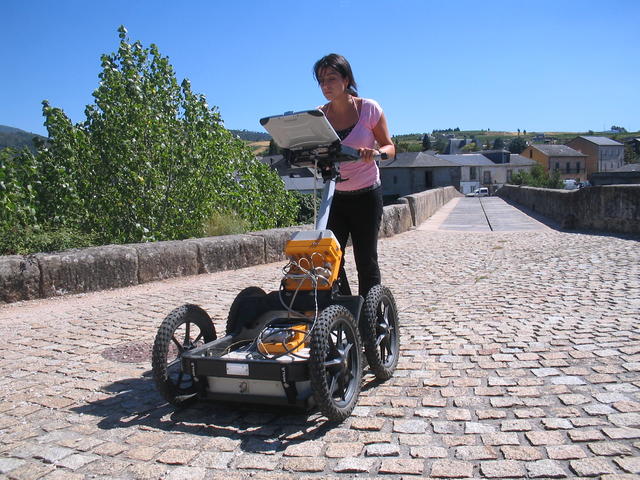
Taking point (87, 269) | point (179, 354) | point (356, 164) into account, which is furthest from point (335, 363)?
point (87, 269)

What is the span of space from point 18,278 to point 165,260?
6.49 ft

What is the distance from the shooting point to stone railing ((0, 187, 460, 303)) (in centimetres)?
639

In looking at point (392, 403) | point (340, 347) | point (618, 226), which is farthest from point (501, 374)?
point (618, 226)

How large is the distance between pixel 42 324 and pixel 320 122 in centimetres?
362

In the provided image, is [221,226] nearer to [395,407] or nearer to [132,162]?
[132,162]

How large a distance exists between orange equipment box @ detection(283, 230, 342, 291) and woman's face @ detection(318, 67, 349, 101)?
99cm

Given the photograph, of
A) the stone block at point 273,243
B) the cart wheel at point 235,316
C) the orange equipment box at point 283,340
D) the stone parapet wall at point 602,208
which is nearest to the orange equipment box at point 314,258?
the orange equipment box at point 283,340

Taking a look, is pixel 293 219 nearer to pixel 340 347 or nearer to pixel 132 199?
pixel 132 199

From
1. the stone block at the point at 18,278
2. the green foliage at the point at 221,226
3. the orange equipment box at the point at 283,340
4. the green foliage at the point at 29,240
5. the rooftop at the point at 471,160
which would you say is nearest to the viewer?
the orange equipment box at the point at 283,340

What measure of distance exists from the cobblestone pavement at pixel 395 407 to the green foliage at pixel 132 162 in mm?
3756

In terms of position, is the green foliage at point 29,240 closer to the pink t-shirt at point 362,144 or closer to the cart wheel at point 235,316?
the cart wheel at point 235,316

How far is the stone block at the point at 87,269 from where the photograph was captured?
21.7ft

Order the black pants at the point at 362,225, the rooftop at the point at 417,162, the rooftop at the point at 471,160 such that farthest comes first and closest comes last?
1. the rooftop at the point at 471,160
2. the rooftop at the point at 417,162
3. the black pants at the point at 362,225

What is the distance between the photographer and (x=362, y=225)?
13.2 feet
